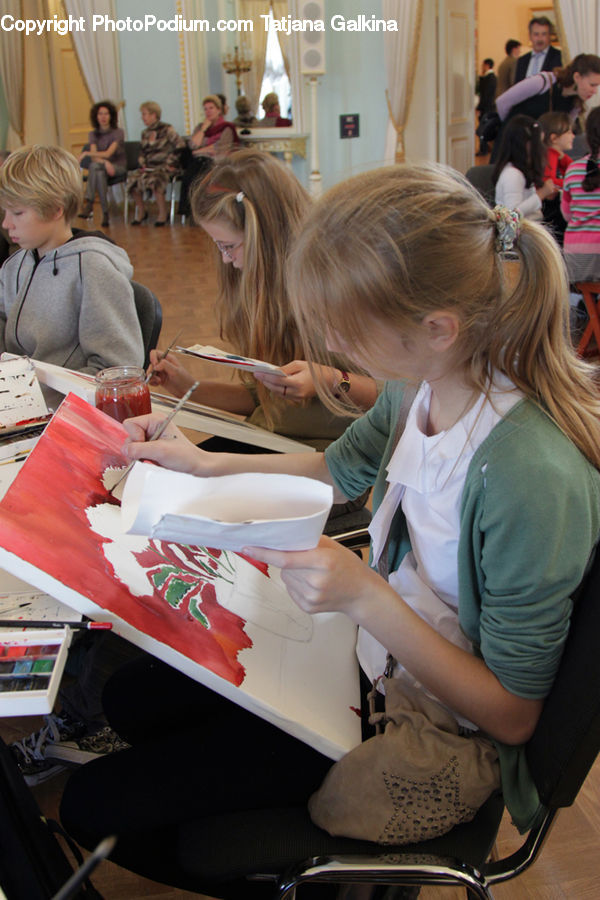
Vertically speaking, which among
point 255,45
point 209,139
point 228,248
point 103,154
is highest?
point 255,45

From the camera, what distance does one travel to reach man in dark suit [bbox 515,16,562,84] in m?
6.39

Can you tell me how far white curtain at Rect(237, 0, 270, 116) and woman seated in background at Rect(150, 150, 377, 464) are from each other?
27.2 ft

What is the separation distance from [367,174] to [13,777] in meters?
0.80

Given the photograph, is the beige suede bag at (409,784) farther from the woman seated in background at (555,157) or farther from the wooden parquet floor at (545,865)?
the woman seated in background at (555,157)

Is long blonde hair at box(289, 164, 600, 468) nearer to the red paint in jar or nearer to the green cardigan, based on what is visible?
the green cardigan

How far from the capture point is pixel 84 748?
1.46 m

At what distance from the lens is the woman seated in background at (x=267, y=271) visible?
5.20 feet

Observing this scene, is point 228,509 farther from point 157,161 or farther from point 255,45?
point 255,45

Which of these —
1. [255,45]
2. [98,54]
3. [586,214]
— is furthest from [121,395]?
[98,54]

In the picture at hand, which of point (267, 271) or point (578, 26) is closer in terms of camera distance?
A: point (267, 271)

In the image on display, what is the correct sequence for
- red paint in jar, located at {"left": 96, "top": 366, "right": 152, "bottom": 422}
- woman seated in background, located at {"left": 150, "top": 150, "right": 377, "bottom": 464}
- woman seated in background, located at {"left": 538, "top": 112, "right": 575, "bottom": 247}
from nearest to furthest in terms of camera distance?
red paint in jar, located at {"left": 96, "top": 366, "right": 152, "bottom": 422} → woman seated in background, located at {"left": 150, "top": 150, "right": 377, "bottom": 464} → woman seated in background, located at {"left": 538, "top": 112, "right": 575, "bottom": 247}

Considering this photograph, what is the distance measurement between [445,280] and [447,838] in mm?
609

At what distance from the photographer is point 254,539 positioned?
0.66 meters

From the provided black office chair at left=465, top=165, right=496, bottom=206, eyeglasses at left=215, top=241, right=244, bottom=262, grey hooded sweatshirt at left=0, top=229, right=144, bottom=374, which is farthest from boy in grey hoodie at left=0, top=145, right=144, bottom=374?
black office chair at left=465, top=165, right=496, bottom=206
